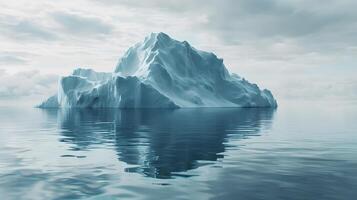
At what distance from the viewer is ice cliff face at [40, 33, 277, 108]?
8662 cm

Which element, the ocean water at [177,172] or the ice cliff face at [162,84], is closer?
the ocean water at [177,172]

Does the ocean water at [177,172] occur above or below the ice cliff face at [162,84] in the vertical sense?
below

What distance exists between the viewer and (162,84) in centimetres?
9625

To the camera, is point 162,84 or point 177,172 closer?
point 177,172

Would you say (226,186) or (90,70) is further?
(90,70)

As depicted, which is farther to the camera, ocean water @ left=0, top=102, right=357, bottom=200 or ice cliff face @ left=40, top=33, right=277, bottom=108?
ice cliff face @ left=40, top=33, right=277, bottom=108

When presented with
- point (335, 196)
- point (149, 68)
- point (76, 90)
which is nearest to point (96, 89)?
point (76, 90)

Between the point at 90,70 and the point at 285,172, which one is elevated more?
the point at 90,70

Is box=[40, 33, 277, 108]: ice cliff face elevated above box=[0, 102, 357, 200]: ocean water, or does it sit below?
above

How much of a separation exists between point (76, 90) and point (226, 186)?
88514 mm

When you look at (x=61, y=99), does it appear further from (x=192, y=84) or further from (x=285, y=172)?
(x=285, y=172)

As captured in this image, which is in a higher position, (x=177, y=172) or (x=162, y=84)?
(x=162, y=84)

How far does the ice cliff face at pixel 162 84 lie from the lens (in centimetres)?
8662

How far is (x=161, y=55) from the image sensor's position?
335ft
